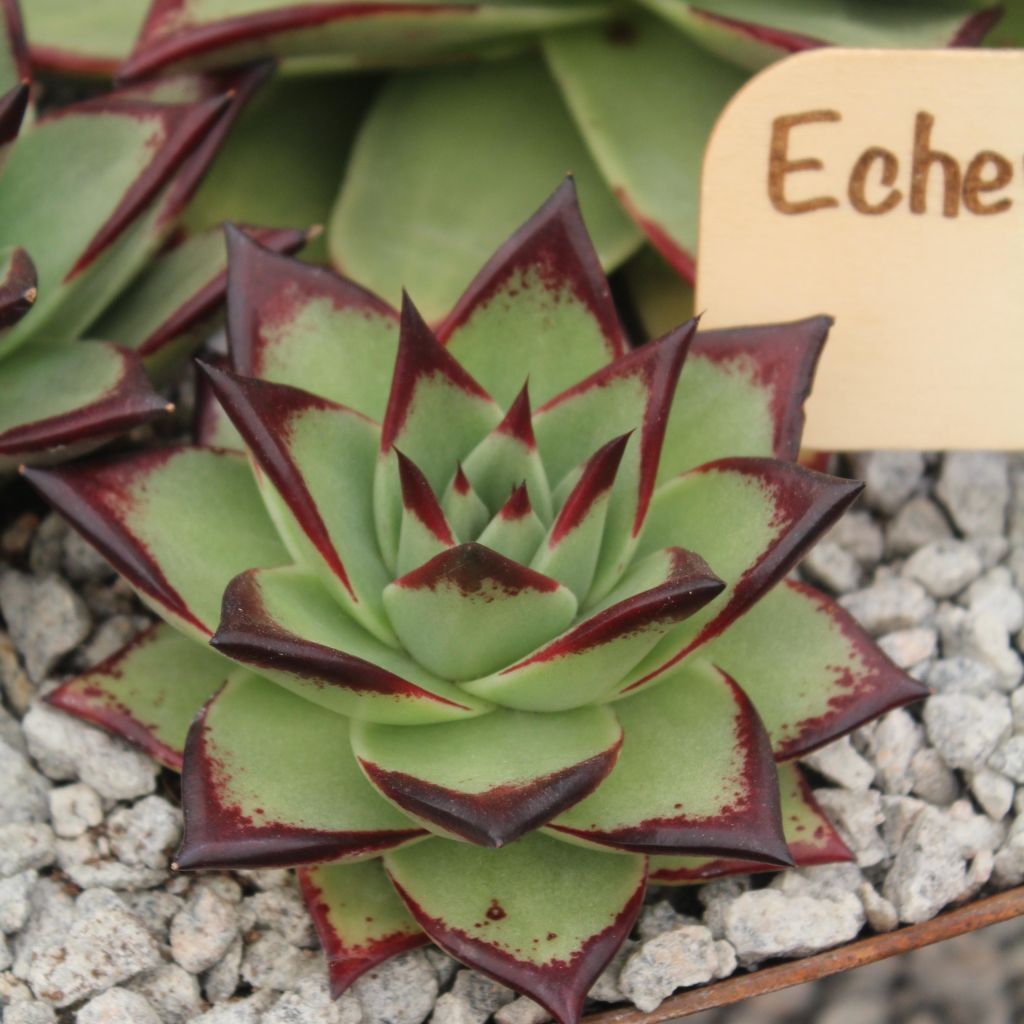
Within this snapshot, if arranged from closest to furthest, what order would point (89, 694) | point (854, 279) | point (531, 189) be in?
point (89, 694) → point (854, 279) → point (531, 189)

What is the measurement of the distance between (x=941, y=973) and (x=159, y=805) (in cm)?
45

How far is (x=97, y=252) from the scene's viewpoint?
840mm

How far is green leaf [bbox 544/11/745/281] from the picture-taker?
1.00m

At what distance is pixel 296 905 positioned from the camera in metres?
0.75

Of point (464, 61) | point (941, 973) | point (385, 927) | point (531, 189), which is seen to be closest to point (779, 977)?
point (941, 973)

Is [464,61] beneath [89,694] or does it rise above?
above

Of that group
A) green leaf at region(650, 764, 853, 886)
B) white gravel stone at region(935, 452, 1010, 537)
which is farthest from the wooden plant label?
green leaf at region(650, 764, 853, 886)

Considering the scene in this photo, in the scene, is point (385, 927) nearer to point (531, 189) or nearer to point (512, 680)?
point (512, 680)

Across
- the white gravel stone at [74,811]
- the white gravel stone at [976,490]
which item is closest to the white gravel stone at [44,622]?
the white gravel stone at [74,811]

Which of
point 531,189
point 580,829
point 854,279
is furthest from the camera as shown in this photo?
point 531,189

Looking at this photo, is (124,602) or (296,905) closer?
(296,905)

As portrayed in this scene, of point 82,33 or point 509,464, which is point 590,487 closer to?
point 509,464

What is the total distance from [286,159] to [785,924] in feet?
2.50

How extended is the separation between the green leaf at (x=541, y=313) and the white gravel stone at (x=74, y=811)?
34cm
